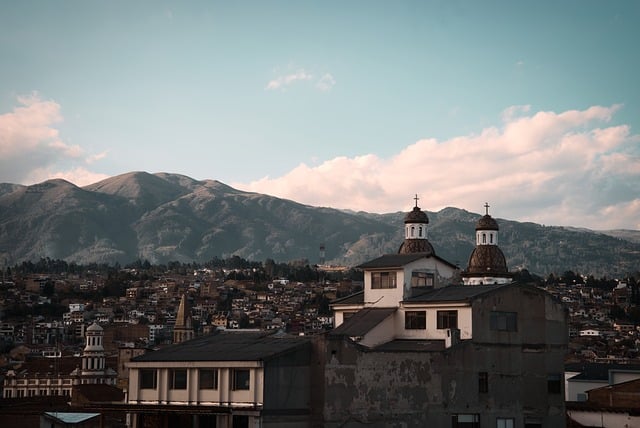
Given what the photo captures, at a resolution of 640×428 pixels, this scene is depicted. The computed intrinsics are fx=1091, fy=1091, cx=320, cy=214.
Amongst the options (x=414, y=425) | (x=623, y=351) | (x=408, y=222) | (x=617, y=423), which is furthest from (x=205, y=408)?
(x=623, y=351)

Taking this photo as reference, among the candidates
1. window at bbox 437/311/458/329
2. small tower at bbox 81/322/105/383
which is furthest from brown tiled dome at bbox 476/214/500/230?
small tower at bbox 81/322/105/383

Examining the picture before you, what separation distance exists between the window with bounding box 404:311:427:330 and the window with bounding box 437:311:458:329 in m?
1.03

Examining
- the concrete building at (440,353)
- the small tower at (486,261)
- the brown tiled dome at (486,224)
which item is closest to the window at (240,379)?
the concrete building at (440,353)

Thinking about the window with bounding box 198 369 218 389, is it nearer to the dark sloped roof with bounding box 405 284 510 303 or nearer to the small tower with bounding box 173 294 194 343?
the dark sloped roof with bounding box 405 284 510 303

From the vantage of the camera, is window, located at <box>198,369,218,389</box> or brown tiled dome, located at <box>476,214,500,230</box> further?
Result: brown tiled dome, located at <box>476,214,500,230</box>

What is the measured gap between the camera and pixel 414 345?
53531 millimetres

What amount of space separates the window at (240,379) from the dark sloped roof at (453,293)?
1217 cm

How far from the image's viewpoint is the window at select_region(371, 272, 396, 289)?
57188mm

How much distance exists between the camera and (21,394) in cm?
13412

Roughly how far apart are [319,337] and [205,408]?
5.75 m

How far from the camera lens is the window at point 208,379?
155 feet

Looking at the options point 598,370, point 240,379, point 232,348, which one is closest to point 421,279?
point 232,348

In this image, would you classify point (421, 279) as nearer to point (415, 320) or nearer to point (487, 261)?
point (415, 320)

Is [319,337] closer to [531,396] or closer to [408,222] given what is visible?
[531,396]
